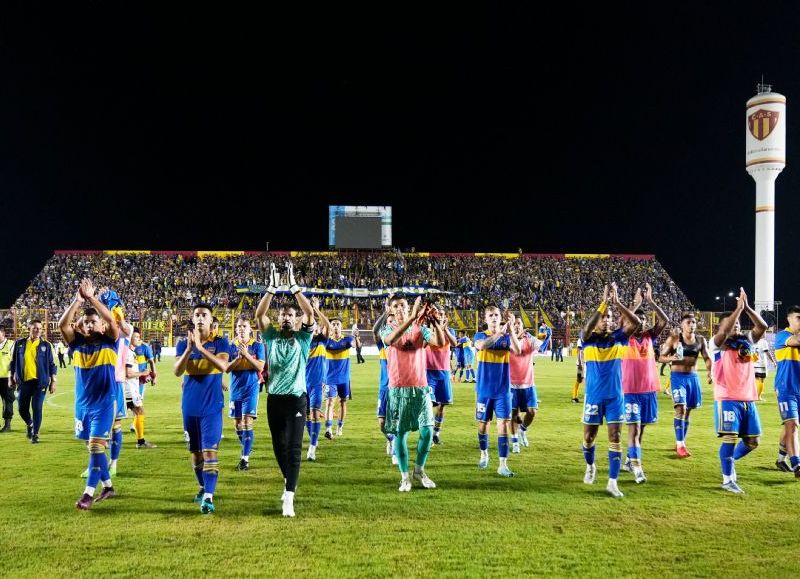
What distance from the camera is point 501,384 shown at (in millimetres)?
8914

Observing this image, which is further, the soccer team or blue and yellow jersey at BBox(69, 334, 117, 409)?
blue and yellow jersey at BBox(69, 334, 117, 409)

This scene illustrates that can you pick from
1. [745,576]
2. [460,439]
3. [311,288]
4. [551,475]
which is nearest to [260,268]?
[311,288]

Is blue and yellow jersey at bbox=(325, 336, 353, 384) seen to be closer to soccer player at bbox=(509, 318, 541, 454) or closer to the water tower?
soccer player at bbox=(509, 318, 541, 454)

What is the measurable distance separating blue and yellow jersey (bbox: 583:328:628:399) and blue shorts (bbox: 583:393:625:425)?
0.05m

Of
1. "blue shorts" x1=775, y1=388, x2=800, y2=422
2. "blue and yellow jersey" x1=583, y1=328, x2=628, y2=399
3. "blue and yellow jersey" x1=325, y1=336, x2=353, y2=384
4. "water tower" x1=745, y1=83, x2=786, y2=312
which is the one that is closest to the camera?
"blue and yellow jersey" x1=583, y1=328, x2=628, y2=399

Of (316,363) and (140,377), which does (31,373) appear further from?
(316,363)

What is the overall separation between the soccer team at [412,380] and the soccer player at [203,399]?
0.04 ft

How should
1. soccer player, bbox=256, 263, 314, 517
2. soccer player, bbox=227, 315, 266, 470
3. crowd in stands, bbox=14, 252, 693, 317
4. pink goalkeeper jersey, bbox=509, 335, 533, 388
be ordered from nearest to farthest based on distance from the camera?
soccer player, bbox=256, 263, 314, 517 < soccer player, bbox=227, 315, 266, 470 < pink goalkeeper jersey, bbox=509, 335, 533, 388 < crowd in stands, bbox=14, 252, 693, 317

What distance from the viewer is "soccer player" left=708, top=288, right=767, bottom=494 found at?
770 cm

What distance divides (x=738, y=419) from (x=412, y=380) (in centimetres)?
→ 422

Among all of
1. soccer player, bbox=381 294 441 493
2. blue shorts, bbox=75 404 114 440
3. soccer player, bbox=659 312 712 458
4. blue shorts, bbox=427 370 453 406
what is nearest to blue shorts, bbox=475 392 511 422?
soccer player, bbox=381 294 441 493

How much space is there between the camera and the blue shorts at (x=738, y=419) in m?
7.68

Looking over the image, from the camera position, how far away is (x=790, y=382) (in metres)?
A: 8.62

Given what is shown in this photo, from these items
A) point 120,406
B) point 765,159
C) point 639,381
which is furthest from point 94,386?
point 765,159
